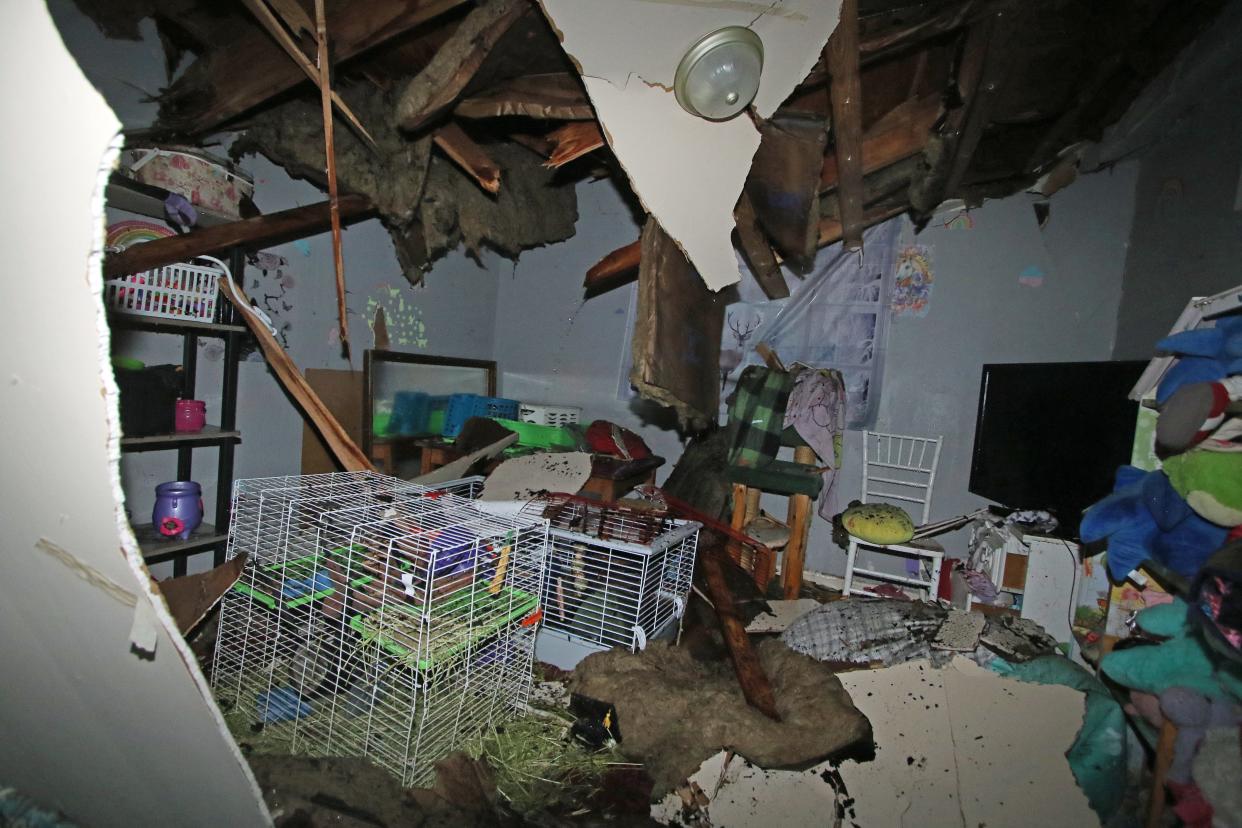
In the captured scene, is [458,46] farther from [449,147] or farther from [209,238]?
[209,238]

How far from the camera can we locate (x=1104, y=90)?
2.11 metres

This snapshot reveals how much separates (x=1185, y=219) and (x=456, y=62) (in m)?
3.15

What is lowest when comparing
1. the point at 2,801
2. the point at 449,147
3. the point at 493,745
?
the point at 493,745

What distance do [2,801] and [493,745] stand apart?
3.39 ft

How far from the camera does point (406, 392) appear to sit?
326 cm

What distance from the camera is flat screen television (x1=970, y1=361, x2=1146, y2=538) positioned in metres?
2.07

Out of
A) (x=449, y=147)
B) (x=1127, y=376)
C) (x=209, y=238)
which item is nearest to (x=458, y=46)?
(x=449, y=147)

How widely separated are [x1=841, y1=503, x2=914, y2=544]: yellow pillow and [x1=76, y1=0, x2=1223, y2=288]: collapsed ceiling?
140 cm

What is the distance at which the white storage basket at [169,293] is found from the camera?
6.02 ft

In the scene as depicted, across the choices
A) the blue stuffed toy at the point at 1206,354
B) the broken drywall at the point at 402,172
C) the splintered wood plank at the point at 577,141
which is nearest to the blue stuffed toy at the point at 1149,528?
the blue stuffed toy at the point at 1206,354

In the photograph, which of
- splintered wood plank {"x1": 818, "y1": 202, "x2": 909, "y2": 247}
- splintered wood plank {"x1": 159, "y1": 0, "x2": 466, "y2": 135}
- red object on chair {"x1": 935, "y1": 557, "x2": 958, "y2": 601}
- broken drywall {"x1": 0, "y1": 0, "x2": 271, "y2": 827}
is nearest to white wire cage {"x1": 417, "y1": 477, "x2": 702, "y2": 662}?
broken drywall {"x1": 0, "y1": 0, "x2": 271, "y2": 827}

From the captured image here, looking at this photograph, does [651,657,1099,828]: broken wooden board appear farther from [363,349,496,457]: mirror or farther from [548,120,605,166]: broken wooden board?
[363,349,496,457]: mirror

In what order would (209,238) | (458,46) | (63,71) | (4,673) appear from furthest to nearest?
(209,238)
(458,46)
(4,673)
(63,71)

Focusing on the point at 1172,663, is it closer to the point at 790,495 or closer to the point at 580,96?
the point at 790,495
